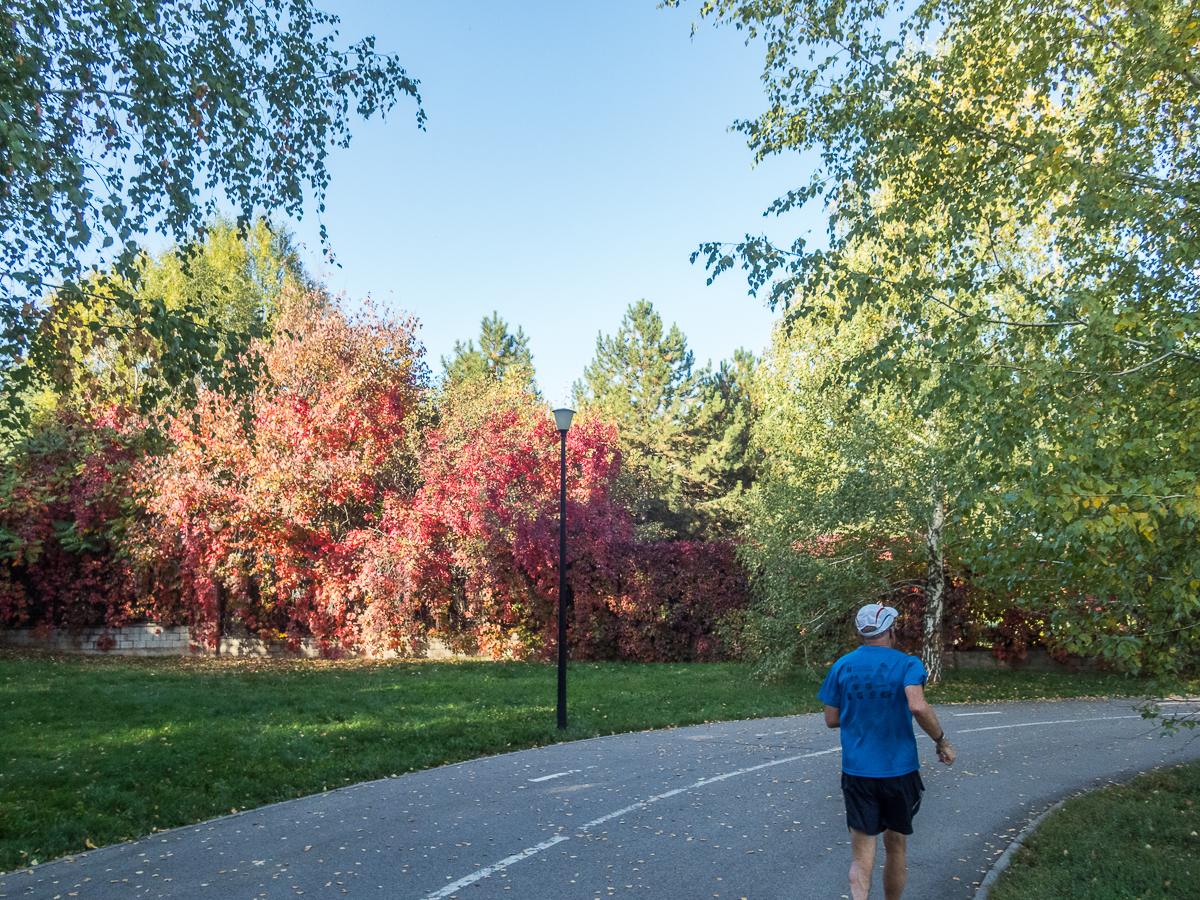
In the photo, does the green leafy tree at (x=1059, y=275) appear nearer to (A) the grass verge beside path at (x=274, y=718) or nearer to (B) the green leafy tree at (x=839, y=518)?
(A) the grass verge beside path at (x=274, y=718)

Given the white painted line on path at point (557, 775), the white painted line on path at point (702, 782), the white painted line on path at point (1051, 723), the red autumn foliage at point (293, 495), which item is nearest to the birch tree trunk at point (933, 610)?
the white painted line on path at point (1051, 723)

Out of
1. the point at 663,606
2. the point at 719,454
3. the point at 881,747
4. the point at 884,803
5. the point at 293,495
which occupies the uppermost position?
the point at 719,454

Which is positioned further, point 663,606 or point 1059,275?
point 663,606

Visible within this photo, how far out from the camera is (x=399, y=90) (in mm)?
11477

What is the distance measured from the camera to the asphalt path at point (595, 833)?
5.71m

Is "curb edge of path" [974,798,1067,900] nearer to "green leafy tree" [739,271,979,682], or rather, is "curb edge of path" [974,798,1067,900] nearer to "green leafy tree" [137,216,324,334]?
"green leafy tree" [739,271,979,682]

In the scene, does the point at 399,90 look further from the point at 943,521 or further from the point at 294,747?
the point at 943,521

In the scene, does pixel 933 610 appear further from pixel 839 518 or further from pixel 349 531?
pixel 349 531

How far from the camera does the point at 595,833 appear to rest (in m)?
6.92

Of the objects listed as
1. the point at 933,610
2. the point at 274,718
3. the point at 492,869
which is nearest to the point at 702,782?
the point at 492,869

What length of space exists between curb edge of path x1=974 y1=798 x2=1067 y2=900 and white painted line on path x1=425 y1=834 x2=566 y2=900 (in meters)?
2.99

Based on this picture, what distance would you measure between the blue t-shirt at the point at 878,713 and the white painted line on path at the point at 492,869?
2.63 m

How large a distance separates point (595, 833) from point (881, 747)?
3.09 m

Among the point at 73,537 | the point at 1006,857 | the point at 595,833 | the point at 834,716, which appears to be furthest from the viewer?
the point at 73,537
